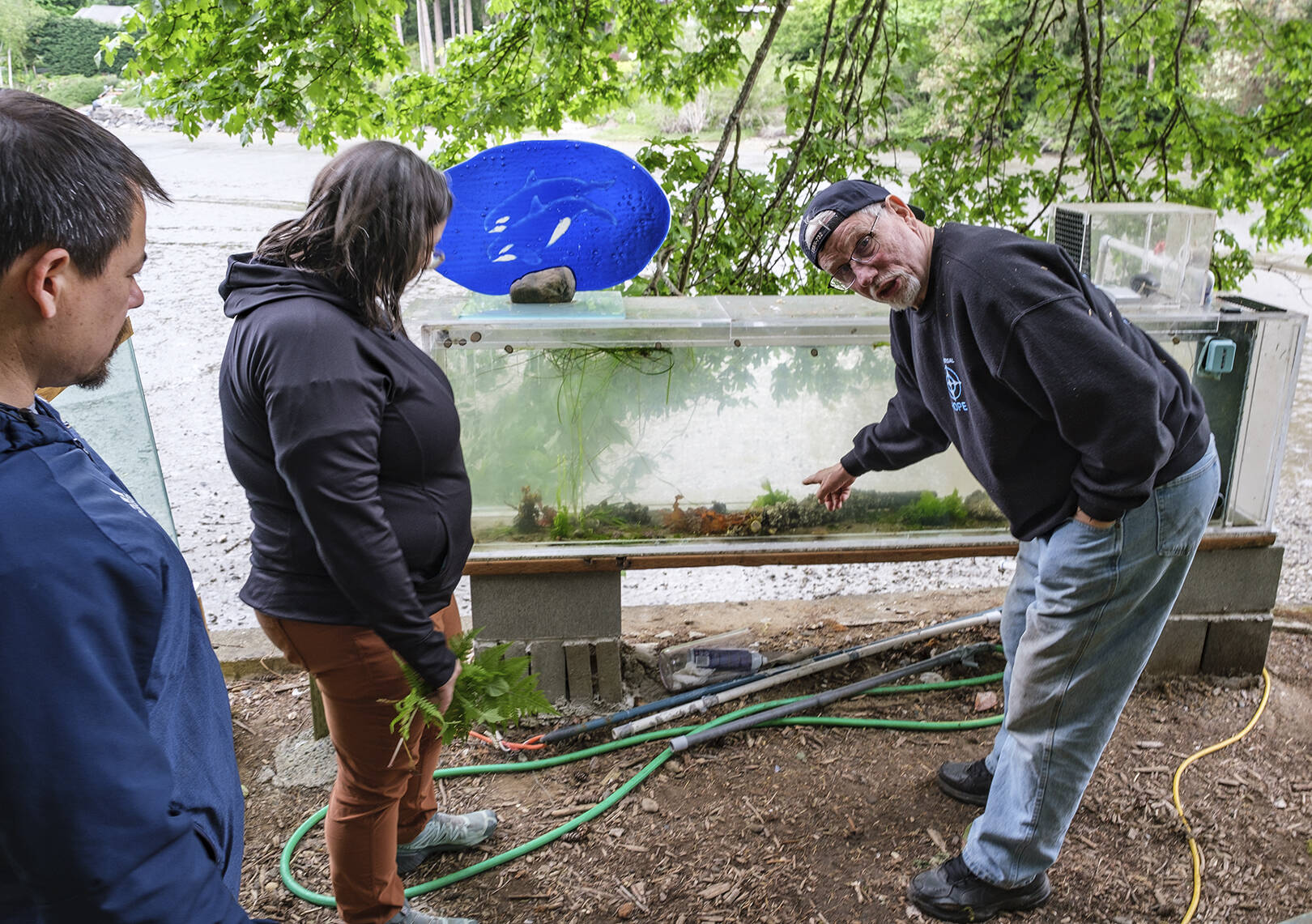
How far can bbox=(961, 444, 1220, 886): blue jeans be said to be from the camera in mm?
2422

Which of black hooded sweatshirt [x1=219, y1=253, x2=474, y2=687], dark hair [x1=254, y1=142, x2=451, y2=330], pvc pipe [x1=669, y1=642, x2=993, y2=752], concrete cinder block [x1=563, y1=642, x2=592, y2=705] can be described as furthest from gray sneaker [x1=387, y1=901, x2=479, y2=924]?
dark hair [x1=254, y1=142, x2=451, y2=330]

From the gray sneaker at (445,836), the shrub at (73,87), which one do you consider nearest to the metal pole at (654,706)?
the gray sneaker at (445,836)

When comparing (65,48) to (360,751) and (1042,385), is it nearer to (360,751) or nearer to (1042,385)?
(360,751)

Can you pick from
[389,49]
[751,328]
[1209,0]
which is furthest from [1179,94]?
[1209,0]

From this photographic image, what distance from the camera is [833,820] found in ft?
10.6

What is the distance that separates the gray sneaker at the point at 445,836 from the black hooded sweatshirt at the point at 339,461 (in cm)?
105

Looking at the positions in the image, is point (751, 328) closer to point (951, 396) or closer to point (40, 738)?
point (951, 396)

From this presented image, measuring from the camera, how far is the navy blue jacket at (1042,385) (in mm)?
2168

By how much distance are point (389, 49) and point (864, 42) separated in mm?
2723

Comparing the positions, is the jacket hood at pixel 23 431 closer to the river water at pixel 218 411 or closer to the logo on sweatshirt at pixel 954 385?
the river water at pixel 218 411

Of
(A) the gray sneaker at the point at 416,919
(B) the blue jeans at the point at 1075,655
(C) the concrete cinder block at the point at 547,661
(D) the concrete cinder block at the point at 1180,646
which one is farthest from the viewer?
(D) the concrete cinder block at the point at 1180,646

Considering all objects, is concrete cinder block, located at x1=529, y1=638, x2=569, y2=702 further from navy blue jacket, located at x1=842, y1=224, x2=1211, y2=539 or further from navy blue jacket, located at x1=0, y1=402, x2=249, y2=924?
navy blue jacket, located at x1=0, y1=402, x2=249, y2=924

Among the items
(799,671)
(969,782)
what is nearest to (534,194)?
(799,671)

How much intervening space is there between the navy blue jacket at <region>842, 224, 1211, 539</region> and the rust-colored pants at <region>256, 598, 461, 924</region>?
1477 mm
